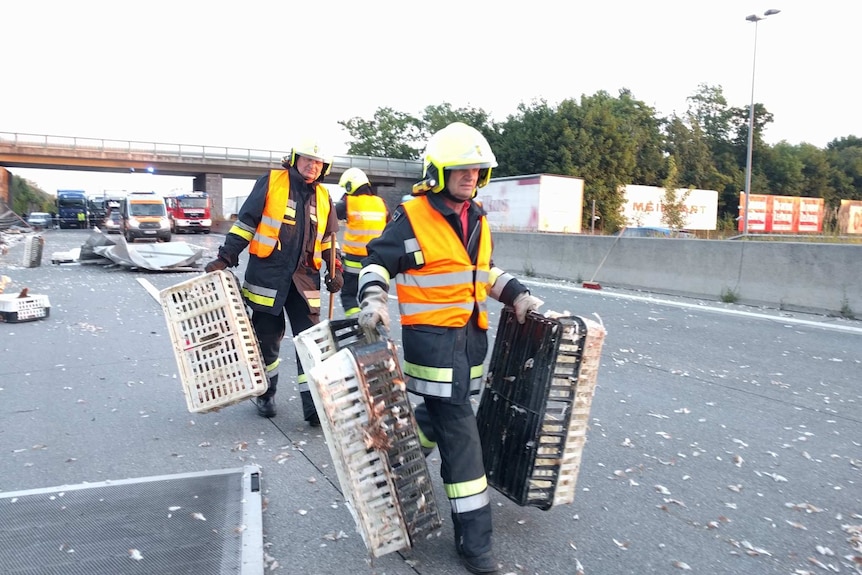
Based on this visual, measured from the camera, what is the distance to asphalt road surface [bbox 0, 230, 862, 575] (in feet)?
10.5

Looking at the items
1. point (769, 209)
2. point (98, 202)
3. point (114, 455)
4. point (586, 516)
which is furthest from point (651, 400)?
point (98, 202)

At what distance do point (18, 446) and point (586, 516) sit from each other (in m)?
3.67

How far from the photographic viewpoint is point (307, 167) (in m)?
4.92

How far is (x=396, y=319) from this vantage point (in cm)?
954

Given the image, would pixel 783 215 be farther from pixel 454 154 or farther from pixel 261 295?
pixel 454 154

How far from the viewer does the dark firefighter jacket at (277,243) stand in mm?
4824

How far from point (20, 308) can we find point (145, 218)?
95.7 feet

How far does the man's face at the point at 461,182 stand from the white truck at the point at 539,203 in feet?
108

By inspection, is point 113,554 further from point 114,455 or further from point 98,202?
point 98,202

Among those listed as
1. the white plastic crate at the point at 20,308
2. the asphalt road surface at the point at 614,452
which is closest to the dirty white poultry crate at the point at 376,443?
the asphalt road surface at the point at 614,452

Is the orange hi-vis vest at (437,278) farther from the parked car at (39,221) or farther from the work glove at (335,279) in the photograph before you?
the parked car at (39,221)

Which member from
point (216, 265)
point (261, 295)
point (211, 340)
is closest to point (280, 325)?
point (261, 295)

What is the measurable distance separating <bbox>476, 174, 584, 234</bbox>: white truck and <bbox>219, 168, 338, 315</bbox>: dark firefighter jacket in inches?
1226

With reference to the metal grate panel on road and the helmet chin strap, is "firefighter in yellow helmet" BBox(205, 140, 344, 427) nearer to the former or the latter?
the metal grate panel on road
